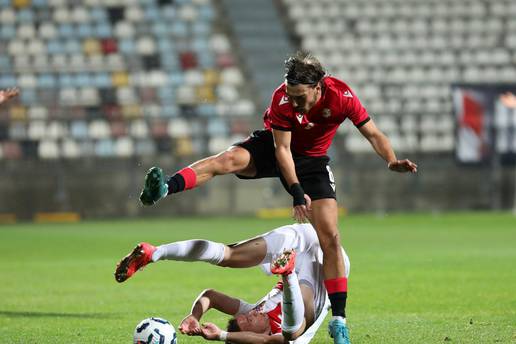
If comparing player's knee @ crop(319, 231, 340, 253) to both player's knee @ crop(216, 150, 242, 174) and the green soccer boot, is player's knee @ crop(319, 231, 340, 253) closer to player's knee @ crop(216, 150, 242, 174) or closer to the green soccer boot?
player's knee @ crop(216, 150, 242, 174)

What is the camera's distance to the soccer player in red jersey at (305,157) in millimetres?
7551

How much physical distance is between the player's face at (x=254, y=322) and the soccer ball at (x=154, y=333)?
0.54 metres

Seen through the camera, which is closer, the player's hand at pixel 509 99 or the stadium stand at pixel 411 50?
the player's hand at pixel 509 99

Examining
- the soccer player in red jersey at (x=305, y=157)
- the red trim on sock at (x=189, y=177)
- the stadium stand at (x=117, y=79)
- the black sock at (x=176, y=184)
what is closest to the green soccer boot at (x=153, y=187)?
the soccer player in red jersey at (x=305, y=157)

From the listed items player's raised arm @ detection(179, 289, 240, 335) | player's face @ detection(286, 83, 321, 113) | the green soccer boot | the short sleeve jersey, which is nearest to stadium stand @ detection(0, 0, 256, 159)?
the short sleeve jersey

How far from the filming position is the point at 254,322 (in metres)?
7.19

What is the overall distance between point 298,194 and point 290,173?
1.27 ft

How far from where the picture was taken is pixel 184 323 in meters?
6.89

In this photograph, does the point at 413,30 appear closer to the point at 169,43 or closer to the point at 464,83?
the point at 464,83

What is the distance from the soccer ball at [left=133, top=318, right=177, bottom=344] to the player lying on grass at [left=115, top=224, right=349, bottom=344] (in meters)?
0.09

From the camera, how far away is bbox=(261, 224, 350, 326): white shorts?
24.4 feet

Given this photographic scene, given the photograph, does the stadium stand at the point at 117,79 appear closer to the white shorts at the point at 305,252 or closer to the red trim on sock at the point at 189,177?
the red trim on sock at the point at 189,177

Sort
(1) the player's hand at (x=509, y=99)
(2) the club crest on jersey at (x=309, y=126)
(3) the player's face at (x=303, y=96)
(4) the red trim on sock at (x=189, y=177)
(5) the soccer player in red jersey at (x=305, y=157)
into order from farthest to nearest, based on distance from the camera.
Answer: (1) the player's hand at (x=509, y=99) < (2) the club crest on jersey at (x=309, y=126) < (4) the red trim on sock at (x=189, y=177) < (3) the player's face at (x=303, y=96) < (5) the soccer player in red jersey at (x=305, y=157)

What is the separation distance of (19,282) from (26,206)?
14229 millimetres
